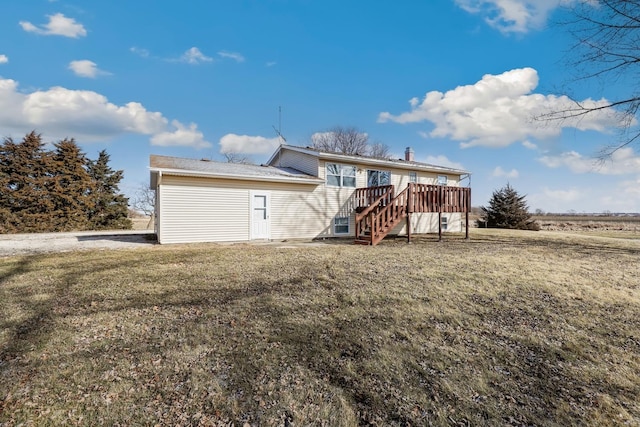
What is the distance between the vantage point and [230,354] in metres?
3.06

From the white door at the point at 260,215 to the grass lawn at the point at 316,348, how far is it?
20.2 ft

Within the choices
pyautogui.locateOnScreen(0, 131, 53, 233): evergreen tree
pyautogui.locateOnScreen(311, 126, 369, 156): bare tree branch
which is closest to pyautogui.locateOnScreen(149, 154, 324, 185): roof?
pyautogui.locateOnScreen(0, 131, 53, 233): evergreen tree

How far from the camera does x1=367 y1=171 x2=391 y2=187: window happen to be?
49.6ft

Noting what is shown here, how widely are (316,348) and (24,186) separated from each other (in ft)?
86.6

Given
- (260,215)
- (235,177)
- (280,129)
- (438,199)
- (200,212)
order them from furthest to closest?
(280,129)
(438,199)
(260,215)
(235,177)
(200,212)

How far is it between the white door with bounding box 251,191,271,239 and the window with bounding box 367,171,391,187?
219 inches

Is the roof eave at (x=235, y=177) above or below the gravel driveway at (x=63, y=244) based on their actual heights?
above

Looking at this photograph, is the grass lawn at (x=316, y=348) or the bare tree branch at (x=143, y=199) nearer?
the grass lawn at (x=316, y=348)

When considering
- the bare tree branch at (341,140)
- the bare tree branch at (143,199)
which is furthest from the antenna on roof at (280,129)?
the bare tree branch at (143,199)

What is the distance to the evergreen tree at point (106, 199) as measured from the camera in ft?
74.6

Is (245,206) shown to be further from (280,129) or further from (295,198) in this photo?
(280,129)

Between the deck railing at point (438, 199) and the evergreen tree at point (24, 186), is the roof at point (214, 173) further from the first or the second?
the evergreen tree at point (24, 186)

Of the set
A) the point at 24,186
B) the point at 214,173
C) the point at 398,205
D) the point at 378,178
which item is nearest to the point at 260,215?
the point at 214,173

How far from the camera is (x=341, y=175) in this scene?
14.3 m
